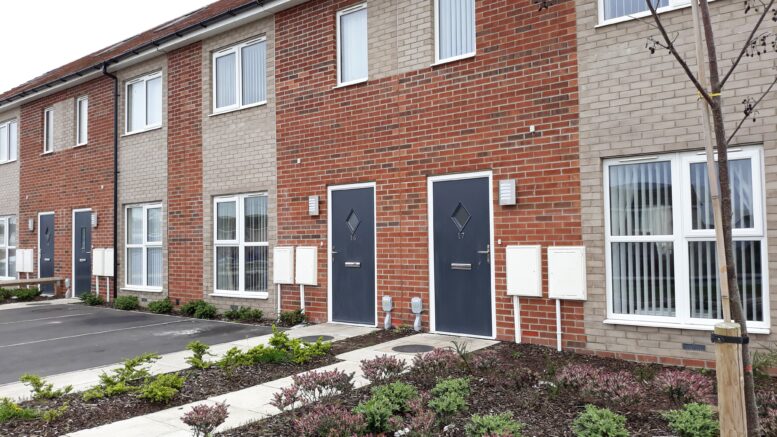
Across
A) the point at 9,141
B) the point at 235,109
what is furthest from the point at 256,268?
the point at 9,141

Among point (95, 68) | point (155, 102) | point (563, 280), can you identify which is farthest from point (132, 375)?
point (95, 68)

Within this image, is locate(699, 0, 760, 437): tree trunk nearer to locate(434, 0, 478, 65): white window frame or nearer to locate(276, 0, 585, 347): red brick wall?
Result: locate(276, 0, 585, 347): red brick wall

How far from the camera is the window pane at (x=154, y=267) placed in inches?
539

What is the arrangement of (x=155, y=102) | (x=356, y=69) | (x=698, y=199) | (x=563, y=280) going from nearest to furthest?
(x=698, y=199) < (x=563, y=280) < (x=356, y=69) < (x=155, y=102)

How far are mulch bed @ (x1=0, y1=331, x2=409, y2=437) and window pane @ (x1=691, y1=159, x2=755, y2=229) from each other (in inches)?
177

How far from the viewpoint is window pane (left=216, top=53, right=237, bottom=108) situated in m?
12.3

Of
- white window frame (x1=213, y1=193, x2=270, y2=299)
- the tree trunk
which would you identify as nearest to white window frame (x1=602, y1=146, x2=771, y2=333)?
the tree trunk

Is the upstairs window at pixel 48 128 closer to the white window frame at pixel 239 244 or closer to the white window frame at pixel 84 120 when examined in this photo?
the white window frame at pixel 84 120

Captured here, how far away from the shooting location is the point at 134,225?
47.6ft

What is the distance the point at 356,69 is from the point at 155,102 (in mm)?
6217

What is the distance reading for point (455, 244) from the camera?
871cm

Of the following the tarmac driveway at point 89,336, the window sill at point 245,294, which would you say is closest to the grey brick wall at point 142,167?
the tarmac driveway at point 89,336

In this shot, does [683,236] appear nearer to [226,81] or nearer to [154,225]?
[226,81]

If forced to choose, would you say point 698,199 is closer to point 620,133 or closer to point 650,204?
point 650,204
